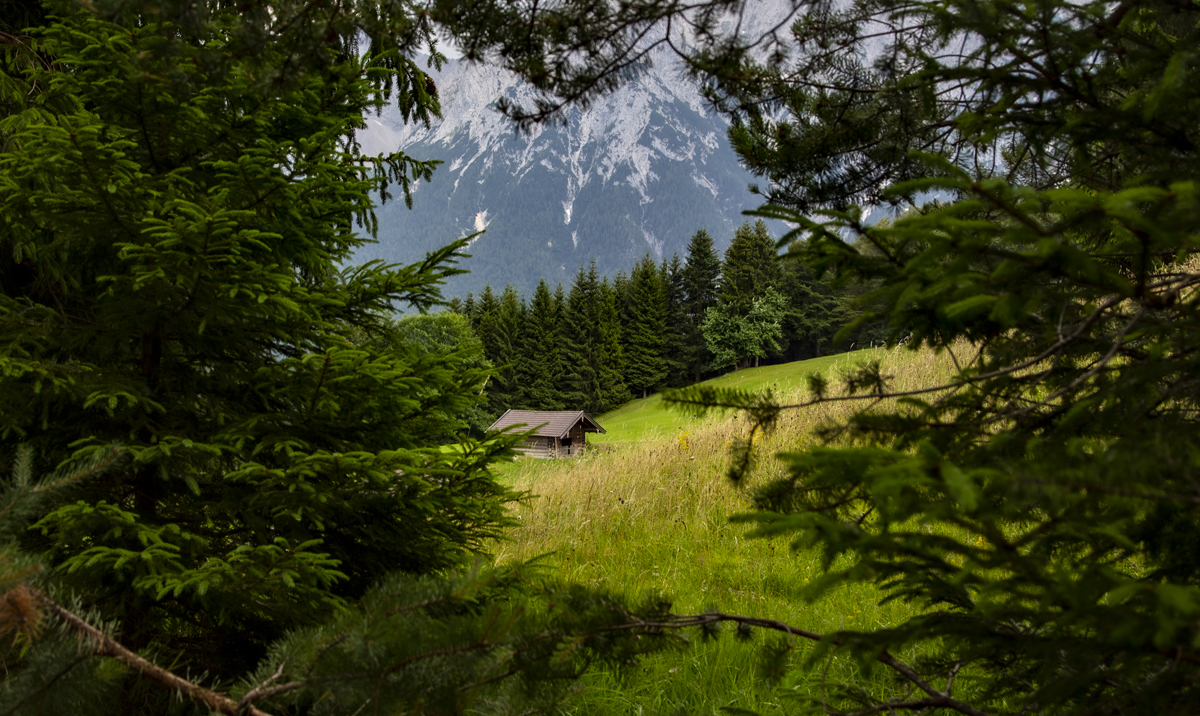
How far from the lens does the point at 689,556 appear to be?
459cm

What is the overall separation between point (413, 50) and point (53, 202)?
150cm

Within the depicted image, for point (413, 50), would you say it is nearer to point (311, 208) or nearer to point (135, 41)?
point (311, 208)

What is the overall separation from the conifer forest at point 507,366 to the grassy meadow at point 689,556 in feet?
0.16

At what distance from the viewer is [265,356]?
288 cm

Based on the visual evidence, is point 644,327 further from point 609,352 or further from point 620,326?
point 609,352

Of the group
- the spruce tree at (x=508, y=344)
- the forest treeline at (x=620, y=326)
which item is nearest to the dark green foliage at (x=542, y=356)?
the forest treeline at (x=620, y=326)

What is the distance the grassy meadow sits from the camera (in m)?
2.80

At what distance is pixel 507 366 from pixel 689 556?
2.62m

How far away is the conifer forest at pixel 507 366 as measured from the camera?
112 centimetres

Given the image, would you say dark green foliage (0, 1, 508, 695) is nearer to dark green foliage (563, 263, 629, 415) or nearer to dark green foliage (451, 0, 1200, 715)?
dark green foliage (451, 0, 1200, 715)

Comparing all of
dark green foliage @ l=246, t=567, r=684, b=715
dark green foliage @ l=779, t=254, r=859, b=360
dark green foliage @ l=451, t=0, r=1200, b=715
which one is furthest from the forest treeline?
dark green foliage @ l=246, t=567, r=684, b=715

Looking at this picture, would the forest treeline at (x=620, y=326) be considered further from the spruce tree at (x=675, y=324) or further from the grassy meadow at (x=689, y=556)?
the grassy meadow at (x=689, y=556)

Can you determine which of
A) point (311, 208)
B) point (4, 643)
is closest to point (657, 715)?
point (4, 643)

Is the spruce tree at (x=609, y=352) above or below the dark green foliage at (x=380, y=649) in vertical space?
above
